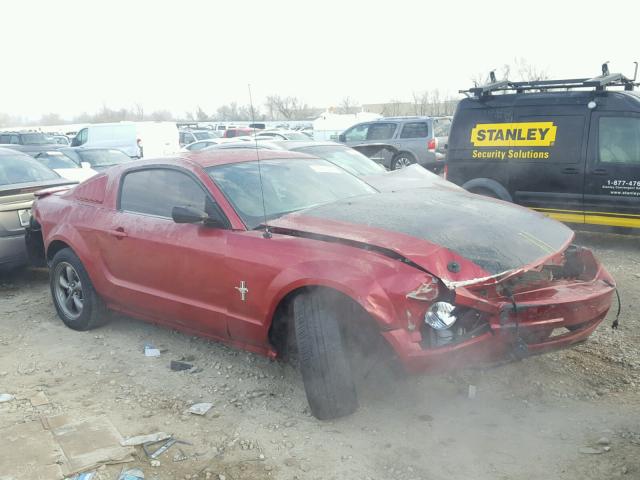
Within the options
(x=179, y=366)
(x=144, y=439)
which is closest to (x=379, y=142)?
(x=179, y=366)

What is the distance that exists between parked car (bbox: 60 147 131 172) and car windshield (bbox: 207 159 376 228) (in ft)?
32.7

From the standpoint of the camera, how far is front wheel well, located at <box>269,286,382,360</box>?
10.2ft

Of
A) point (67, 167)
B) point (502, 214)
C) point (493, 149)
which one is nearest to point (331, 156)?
point (493, 149)

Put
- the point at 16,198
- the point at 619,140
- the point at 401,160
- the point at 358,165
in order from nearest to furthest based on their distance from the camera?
1. the point at 16,198
2. the point at 619,140
3. the point at 358,165
4. the point at 401,160

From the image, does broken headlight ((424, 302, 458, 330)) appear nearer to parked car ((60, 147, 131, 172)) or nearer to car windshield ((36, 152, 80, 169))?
car windshield ((36, 152, 80, 169))

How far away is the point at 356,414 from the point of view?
10.8 feet

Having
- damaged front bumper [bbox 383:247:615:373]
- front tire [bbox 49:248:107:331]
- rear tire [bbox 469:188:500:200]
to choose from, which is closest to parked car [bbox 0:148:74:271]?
front tire [bbox 49:248:107:331]

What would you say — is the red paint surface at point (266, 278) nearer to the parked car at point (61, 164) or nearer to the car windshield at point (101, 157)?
the parked car at point (61, 164)

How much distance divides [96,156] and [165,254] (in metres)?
10.7

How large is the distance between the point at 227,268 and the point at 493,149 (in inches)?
203

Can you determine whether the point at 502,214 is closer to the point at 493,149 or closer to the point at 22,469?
the point at 22,469

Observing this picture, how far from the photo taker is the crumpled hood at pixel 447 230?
311cm

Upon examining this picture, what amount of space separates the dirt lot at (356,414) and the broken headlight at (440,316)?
321mm

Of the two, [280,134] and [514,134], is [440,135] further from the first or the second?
[514,134]
